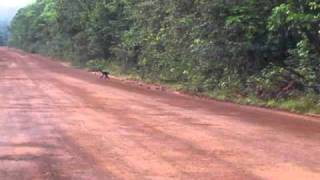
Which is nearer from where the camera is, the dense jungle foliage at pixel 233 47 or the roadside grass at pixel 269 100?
the roadside grass at pixel 269 100

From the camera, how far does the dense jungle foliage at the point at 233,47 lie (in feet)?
50.5

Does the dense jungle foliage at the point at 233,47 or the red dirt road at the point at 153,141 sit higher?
the dense jungle foliage at the point at 233,47

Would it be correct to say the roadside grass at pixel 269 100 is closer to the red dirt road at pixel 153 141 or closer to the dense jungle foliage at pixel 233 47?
Result: the dense jungle foliage at pixel 233 47

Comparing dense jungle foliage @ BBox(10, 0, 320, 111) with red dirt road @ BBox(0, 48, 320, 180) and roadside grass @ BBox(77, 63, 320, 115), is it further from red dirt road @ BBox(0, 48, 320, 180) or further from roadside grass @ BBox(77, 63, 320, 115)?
red dirt road @ BBox(0, 48, 320, 180)

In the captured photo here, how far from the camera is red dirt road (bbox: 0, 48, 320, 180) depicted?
729cm

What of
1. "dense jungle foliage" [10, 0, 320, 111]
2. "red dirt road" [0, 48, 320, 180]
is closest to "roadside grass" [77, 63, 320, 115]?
"dense jungle foliage" [10, 0, 320, 111]

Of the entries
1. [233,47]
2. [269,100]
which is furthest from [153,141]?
[233,47]

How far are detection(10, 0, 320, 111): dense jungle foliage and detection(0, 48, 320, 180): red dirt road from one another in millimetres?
1605

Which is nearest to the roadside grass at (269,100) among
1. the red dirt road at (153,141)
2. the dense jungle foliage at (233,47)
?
the dense jungle foliage at (233,47)

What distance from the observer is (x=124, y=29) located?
33938 millimetres

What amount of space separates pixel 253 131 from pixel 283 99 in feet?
17.1

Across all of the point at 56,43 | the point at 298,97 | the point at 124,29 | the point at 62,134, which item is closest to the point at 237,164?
the point at 62,134

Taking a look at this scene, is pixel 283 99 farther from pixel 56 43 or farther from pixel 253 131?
pixel 56 43

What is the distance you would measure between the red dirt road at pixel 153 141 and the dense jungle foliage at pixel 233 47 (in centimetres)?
161
